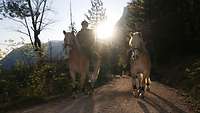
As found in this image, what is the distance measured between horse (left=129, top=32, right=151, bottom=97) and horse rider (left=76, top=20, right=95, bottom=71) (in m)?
1.44

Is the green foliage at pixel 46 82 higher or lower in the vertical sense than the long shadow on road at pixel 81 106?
higher

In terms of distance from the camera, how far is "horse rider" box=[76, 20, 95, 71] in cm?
1229

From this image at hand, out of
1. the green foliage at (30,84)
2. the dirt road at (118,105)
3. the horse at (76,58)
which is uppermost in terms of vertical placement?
the horse at (76,58)

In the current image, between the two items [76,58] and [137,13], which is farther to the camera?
[137,13]

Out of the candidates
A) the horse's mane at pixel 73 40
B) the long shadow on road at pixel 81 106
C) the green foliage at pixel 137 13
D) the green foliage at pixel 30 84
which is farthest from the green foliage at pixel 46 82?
the green foliage at pixel 137 13

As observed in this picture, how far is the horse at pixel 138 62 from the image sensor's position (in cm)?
1152

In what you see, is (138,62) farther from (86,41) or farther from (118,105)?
(118,105)

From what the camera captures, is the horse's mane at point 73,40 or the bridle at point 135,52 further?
the horse's mane at point 73,40

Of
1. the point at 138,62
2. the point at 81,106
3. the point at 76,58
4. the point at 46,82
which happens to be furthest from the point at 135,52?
the point at 46,82

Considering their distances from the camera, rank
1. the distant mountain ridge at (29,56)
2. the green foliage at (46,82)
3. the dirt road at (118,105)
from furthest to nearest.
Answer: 1. the distant mountain ridge at (29,56)
2. the green foliage at (46,82)
3. the dirt road at (118,105)

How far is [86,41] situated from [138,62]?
6.38 feet

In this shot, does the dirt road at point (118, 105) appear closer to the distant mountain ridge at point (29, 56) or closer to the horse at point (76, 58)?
the horse at point (76, 58)

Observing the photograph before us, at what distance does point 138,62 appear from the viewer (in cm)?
1168

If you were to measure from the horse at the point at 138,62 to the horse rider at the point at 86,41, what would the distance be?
4.72 ft
